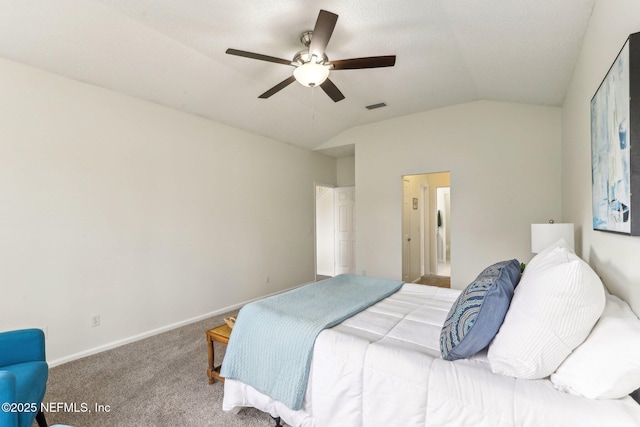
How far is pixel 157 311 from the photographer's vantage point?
131 inches

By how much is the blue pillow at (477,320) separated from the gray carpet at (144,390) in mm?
1305

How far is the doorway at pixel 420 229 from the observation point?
515 cm

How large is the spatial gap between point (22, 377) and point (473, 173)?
4.66m

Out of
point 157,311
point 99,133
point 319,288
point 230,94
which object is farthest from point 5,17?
point 319,288

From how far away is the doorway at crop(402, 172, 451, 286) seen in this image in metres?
5.15

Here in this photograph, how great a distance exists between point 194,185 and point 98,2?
199 centimetres

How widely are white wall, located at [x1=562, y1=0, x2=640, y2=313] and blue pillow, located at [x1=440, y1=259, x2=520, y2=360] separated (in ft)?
1.60

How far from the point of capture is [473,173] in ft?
13.2

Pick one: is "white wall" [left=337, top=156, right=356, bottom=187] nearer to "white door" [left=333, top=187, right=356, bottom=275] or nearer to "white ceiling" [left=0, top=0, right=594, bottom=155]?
"white door" [left=333, top=187, right=356, bottom=275]

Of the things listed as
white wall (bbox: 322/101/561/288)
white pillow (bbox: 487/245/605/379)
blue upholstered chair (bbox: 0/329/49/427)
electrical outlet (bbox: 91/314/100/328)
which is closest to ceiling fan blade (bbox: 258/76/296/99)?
white pillow (bbox: 487/245/605/379)

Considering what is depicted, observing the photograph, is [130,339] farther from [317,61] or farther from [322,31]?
[322,31]

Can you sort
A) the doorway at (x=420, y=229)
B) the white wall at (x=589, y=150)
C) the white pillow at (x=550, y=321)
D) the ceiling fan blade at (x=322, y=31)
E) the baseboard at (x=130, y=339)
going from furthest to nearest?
1. the doorway at (x=420, y=229)
2. the baseboard at (x=130, y=339)
3. the ceiling fan blade at (x=322, y=31)
4. the white wall at (x=589, y=150)
5. the white pillow at (x=550, y=321)

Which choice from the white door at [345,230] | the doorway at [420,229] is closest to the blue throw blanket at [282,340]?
the doorway at [420,229]

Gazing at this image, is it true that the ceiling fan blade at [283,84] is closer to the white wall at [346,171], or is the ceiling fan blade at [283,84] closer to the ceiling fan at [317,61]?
the ceiling fan at [317,61]
